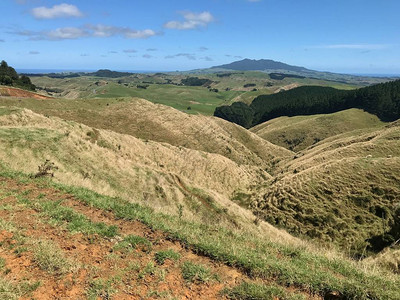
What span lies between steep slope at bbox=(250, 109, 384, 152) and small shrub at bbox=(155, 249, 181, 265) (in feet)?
332

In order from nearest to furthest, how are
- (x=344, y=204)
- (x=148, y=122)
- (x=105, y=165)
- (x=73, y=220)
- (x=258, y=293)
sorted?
(x=258, y=293), (x=73, y=220), (x=105, y=165), (x=344, y=204), (x=148, y=122)

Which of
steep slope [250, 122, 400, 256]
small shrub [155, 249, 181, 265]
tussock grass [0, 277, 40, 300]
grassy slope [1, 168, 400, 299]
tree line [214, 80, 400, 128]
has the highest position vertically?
tree line [214, 80, 400, 128]

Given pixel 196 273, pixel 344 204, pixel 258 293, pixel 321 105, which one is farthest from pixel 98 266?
pixel 321 105

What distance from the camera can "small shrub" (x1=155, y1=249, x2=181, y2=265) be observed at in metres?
7.70

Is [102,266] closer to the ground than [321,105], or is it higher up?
closer to the ground

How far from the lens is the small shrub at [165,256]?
7.70 m

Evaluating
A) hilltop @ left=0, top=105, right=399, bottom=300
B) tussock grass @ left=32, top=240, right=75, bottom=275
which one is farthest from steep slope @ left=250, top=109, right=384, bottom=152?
tussock grass @ left=32, top=240, right=75, bottom=275

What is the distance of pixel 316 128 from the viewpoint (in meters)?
108

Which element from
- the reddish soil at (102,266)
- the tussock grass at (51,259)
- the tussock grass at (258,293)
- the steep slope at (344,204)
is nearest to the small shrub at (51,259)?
the tussock grass at (51,259)

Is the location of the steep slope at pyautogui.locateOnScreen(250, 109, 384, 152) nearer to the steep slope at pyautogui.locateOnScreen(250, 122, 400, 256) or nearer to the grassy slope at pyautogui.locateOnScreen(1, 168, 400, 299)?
the steep slope at pyautogui.locateOnScreen(250, 122, 400, 256)

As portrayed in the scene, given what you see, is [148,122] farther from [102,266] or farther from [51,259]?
[102,266]

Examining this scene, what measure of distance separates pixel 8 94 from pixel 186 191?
60504mm

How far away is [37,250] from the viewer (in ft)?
24.1

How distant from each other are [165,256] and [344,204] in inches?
1006
